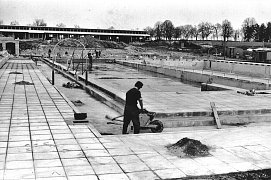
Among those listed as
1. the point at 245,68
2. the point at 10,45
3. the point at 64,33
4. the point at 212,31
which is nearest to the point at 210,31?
the point at 212,31

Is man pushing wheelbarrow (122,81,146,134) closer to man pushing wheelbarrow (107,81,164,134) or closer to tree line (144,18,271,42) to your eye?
man pushing wheelbarrow (107,81,164,134)

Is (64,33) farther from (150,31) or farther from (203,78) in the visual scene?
(203,78)

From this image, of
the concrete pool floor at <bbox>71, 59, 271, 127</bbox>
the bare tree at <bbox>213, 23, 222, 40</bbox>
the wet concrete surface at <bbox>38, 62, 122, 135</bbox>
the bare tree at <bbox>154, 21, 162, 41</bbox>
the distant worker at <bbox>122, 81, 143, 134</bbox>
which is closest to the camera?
the distant worker at <bbox>122, 81, 143, 134</bbox>

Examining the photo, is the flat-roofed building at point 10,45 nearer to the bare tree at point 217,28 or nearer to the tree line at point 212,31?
the tree line at point 212,31

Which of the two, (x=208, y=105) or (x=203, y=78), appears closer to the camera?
(x=208, y=105)

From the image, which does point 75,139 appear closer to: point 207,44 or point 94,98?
point 94,98

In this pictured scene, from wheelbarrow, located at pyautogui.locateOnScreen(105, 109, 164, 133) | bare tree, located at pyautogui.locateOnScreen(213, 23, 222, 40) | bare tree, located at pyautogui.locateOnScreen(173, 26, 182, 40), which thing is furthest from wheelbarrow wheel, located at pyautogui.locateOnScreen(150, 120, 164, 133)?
bare tree, located at pyautogui.locateOnScreen(173, 26, 182, 40)

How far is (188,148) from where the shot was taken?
662 cm

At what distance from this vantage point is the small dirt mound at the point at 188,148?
6492 millimetres

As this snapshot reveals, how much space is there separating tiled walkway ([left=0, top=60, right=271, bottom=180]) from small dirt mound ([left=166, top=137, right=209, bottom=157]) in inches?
6.9

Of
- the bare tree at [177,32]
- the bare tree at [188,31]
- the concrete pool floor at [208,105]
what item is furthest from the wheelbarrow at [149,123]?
the bare tree at [188,31]

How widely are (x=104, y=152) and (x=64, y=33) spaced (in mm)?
106824

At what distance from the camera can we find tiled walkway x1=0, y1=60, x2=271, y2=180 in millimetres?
5398

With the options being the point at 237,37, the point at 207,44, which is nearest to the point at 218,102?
the point at 207,44
